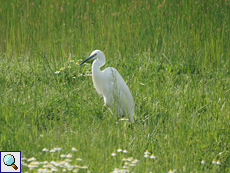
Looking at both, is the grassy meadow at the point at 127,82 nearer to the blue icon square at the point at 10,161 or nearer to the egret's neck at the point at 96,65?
the blue icon square at the point at 10,161

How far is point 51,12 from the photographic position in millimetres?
5477

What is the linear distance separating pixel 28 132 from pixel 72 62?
203cm

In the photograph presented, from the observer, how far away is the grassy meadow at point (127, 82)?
8.21ft

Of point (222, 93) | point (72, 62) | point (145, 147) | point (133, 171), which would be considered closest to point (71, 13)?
point (72, 62)

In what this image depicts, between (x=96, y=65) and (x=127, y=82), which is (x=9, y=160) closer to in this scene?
(x=96, y=65)

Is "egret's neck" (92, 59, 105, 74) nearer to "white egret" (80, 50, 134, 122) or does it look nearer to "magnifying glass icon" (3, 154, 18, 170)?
"white egret" (80, 50, 134, 122)

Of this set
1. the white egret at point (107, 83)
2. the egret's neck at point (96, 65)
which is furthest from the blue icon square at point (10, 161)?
the egret's neck at point (96, 65)

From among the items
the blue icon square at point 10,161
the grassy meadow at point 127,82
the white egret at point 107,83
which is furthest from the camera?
the white egret at point 107,83

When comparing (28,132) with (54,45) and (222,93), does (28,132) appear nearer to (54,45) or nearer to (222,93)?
(222,93)

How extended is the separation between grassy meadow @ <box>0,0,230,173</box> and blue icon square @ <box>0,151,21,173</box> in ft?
0.28

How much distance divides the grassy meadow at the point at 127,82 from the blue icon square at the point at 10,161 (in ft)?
0.28

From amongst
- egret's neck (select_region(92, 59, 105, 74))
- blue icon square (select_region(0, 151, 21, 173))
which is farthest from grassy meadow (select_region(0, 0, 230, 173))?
egret's neck (select_region(92, 59, 105, 74))

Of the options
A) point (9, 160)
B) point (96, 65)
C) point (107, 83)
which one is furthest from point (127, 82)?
point (9, 160)

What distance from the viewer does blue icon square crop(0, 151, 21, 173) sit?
223cm
